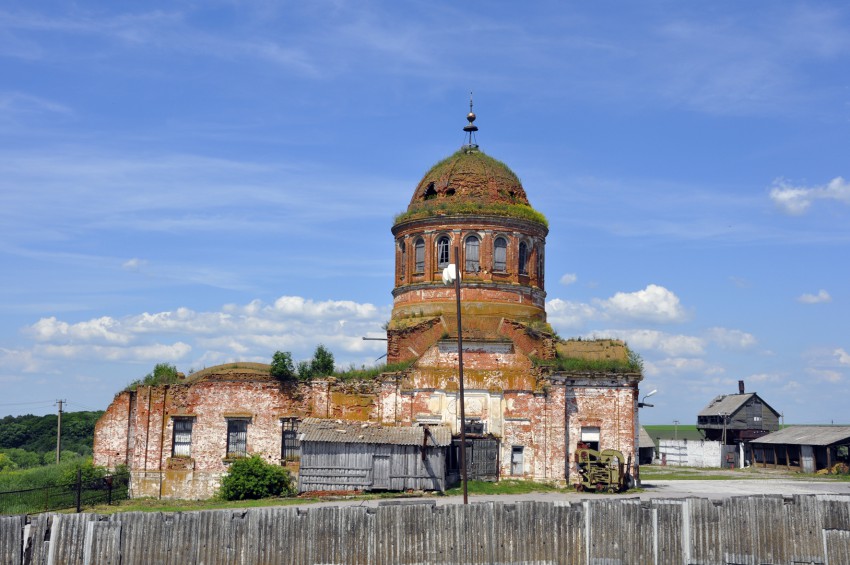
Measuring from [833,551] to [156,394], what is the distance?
78.3ft

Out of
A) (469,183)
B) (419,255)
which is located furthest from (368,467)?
(469,183)

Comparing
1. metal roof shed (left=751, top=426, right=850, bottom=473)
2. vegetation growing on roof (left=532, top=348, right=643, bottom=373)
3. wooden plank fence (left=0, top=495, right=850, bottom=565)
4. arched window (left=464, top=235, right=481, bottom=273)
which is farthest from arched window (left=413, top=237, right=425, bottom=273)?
metal roof shed (left=751, top=426, right=850, bottom=473)

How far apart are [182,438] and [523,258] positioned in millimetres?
15729

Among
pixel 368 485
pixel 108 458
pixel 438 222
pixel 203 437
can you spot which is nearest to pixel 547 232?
pixel 438 222

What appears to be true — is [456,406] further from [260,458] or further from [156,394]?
[156,394]

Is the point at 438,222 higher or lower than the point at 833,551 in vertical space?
higher

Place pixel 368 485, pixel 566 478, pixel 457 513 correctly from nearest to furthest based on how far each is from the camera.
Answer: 1. pixel 457 513
2. pixel 368 485
3. pixel 566 478

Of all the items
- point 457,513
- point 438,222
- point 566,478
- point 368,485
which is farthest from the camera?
point 438,222

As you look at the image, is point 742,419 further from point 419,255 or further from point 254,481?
point 254,481

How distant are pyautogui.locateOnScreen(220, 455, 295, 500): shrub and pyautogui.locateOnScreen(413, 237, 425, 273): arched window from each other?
35.6 ft

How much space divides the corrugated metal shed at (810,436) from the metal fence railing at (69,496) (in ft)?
117

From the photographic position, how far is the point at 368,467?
3069cm

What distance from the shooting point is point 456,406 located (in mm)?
33125

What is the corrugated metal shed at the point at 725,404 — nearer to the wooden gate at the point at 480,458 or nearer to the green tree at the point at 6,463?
the wooden gate at the point at 480,458
